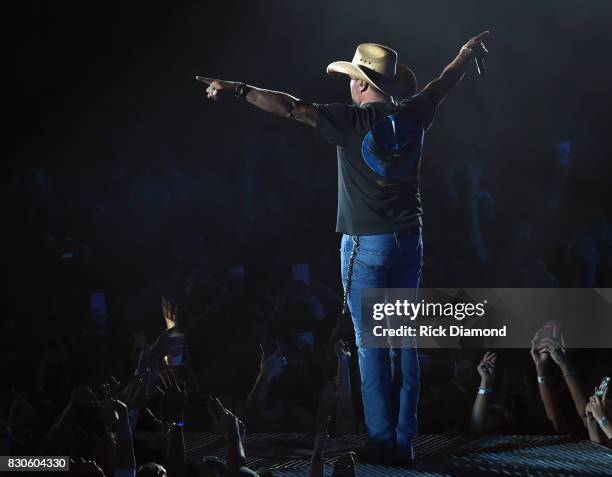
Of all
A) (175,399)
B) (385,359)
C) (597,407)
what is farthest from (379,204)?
(597,407)

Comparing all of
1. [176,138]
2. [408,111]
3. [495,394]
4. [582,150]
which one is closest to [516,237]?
[582,150]

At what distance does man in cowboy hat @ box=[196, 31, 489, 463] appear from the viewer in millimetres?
3754

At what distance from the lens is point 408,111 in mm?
3861

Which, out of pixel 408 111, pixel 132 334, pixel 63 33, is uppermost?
pixel 63 33

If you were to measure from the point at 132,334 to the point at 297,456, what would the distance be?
1.88m

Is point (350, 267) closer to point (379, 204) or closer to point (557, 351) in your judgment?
point (379, 204)

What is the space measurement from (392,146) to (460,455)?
1482 millimetres

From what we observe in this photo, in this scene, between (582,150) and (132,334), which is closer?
(132,334)

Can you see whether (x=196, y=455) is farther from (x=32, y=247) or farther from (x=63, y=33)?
(x=63, y=33)

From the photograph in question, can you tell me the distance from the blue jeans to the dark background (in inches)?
90.8

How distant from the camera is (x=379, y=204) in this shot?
12.4 feet

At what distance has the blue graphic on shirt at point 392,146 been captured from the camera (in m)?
3.76

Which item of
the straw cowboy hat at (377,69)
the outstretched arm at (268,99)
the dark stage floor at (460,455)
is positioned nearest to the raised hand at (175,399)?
the dark stage floor at (460,455)

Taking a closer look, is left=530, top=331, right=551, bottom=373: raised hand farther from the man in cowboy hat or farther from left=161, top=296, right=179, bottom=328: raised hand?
left=161, top=296, right=179, bottom=328: raised hand
